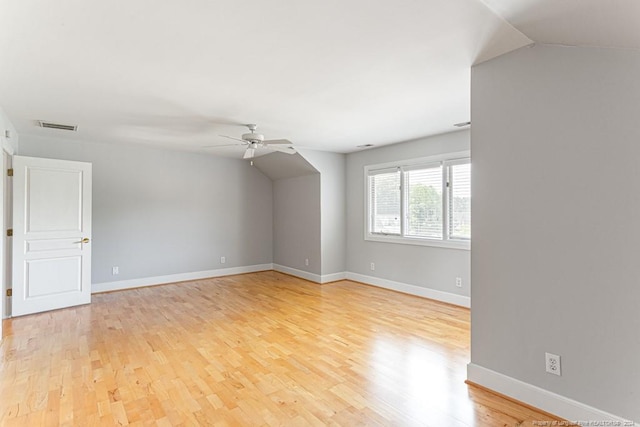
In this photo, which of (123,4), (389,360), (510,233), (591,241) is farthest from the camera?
(389,360)

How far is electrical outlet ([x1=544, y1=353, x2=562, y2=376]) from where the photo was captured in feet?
6.48

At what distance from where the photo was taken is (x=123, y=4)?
169 centimetres

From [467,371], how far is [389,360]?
2.15 ft

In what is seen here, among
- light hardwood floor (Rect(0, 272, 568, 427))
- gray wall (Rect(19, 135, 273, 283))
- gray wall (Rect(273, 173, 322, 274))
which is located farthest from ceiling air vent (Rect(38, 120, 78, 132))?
gray wall (Rect(273, 173, 322, 274))

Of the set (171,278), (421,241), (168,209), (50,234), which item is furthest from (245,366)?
(168,209)

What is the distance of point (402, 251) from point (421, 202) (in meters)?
0.88

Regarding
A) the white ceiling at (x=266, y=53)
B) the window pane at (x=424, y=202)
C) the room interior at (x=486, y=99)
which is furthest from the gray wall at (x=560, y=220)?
the window pane at (x=424, y=202)

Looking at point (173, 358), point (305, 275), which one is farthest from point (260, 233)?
point (173, 358)

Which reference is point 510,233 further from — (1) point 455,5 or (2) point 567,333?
(1) point 455,5

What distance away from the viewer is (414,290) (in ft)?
16.3

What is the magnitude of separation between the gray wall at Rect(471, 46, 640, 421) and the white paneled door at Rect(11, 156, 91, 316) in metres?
5.13

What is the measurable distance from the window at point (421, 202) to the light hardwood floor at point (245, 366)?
108 cm

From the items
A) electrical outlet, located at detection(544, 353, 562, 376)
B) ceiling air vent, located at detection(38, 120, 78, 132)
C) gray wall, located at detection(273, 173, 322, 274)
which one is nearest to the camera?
electrical outlet, located at detection(544, 353, 562, 376)

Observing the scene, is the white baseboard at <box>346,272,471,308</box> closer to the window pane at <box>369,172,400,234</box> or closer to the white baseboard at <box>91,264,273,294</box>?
the window pane at <box>369,172,400,234</box>
